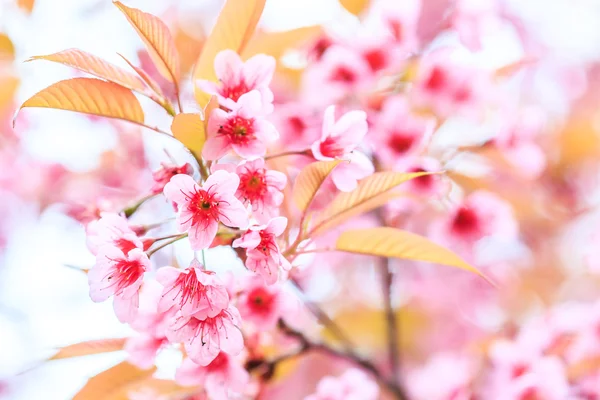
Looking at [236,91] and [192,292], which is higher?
[236,91]

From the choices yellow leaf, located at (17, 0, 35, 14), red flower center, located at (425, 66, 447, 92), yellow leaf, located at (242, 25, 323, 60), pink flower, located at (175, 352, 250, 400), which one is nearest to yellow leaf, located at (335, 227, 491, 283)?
pink flower, located at (175, 352, 250, 400)

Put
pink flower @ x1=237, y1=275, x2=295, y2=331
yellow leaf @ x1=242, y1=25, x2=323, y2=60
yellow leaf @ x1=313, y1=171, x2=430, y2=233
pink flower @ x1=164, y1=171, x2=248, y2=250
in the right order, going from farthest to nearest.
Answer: yellow leaf @ x1=242, y1=25, x2=323, y2=60 → pink flower @ x1=237, y1=275, x2=295, y2=331 → yellow leaf @ x1=313, y1=171, x2=430, y2=233 → pink flower @ x1=164, y1=171, x2=248, y2=250

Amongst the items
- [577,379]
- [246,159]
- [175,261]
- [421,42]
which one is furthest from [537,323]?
[246,159]

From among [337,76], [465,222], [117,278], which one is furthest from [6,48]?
[465,222]

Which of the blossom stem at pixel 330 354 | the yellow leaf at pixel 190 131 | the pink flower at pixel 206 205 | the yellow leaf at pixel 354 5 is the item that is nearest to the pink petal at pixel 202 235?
the pink flower at pixel 206 205

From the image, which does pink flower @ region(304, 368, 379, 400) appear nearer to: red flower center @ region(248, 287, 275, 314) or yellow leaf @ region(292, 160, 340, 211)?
red flower center @ region(248, 287, 275, 314)

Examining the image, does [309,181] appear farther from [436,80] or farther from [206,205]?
[436,80]
